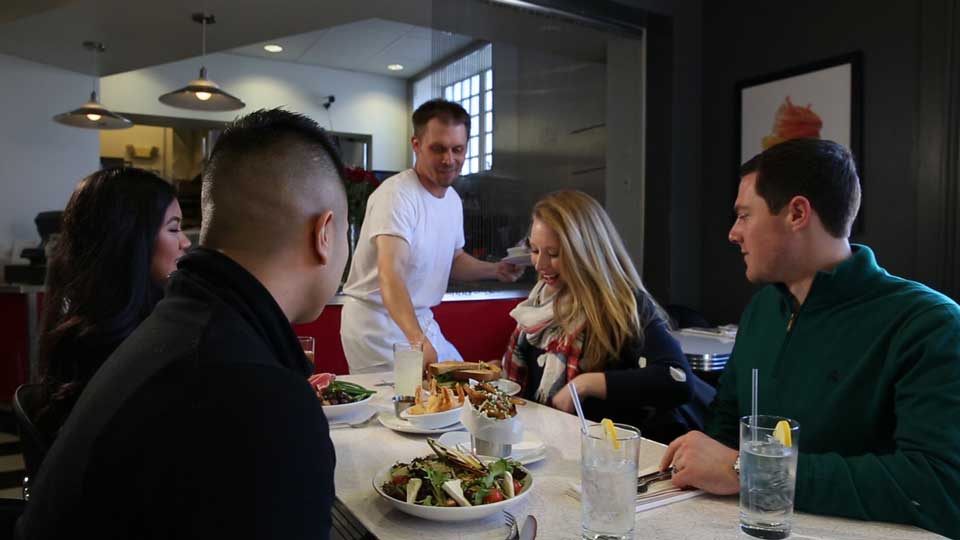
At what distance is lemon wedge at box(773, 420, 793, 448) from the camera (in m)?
1.01

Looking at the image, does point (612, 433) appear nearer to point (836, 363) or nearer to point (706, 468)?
point (706, 468)

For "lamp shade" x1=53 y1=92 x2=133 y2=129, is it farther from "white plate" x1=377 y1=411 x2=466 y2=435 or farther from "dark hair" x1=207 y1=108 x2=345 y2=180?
"dark hair" x1=207 y1=108 x2=345 y2=180

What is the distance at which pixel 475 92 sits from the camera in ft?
12.3

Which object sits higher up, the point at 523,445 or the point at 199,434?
the point at 199,434

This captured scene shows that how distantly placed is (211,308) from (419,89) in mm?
8147

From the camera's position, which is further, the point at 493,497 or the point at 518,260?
the point at 518,260

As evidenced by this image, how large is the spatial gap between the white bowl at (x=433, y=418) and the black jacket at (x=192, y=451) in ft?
2.69

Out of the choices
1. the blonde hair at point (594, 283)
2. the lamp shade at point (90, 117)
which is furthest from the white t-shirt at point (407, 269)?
the lamp shade at point (90, 117)

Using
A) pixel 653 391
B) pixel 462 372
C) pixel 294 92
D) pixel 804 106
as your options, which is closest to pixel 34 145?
pixel 294 92

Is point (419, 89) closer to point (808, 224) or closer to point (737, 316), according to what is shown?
point (737, 316)

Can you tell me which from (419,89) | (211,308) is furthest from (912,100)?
(419,89)

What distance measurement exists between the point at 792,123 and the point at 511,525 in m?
3.17

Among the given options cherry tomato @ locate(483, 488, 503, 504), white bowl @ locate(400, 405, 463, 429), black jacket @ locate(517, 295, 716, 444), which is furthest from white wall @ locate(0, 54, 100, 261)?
cherry tomato @ locate(483, 488, 503, 504)

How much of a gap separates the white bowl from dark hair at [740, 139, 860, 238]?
2.64ft
